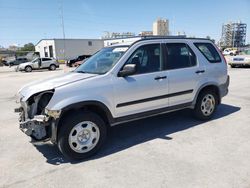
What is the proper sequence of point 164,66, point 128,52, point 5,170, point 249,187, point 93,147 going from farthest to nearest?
point 164,66, point 128,52, point 93,147, point 5,170, point 249,187

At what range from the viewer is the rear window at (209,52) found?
5159mm

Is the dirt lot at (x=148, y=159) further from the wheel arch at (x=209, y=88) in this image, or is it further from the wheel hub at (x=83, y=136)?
the wheel arch at (x=209, y=88)

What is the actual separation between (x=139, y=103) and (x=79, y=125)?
118cm

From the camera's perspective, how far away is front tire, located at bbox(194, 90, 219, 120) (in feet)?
16.8

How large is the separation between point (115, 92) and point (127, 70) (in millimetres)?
421

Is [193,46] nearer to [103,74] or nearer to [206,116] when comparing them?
[206,116]

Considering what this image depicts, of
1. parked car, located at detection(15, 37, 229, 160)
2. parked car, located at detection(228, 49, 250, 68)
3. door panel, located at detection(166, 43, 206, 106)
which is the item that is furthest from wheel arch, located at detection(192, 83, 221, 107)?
parked car, located at detection(228, 49, 250, 68)

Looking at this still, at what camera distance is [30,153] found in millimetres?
3924

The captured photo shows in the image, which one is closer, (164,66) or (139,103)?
(139,103)

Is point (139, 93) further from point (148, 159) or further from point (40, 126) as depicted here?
point (40, 126)

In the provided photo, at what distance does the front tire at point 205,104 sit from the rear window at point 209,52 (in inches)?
30.2

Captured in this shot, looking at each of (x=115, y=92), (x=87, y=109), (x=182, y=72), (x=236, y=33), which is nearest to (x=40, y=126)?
(x=87, y=109)

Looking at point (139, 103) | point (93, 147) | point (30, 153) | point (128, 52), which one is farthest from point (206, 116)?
point (30, 153)

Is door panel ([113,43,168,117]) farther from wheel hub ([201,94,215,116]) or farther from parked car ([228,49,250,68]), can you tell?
parked car ([228,49,250,68])
